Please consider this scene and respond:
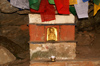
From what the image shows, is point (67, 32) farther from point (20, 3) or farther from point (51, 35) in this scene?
point (20, 3)

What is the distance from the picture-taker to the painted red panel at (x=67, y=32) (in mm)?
4809

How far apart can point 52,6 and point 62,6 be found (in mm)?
Answer: 441

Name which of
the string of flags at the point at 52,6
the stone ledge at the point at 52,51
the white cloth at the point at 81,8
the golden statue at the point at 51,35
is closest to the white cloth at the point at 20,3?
the string of flags at the point at 52,6

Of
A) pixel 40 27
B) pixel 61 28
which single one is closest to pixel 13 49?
pixel 40 27

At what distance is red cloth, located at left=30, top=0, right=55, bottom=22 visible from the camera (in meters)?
4.47

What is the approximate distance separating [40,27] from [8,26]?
4328 millimetres

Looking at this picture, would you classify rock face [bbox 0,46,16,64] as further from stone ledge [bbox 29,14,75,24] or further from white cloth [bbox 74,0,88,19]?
white cloth [bbox 74,0,88,19]

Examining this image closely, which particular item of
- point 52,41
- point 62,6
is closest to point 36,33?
point 52,41

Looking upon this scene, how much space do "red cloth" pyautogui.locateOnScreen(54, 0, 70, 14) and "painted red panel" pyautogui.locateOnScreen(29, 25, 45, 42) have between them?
3.56 feet

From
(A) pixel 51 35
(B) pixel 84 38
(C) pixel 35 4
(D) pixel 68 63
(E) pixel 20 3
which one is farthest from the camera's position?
(B) pixel 84 38

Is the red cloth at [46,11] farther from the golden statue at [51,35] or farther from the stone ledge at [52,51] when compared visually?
the stone ledge at [52,51]

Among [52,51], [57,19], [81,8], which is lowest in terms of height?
[52,51]

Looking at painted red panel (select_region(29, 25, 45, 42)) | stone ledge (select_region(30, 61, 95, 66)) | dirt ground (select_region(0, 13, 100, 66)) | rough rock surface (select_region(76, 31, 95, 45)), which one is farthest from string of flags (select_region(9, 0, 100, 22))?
rough rock surface (select_region(76, 31, 95, 45))

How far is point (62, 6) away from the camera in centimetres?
439
